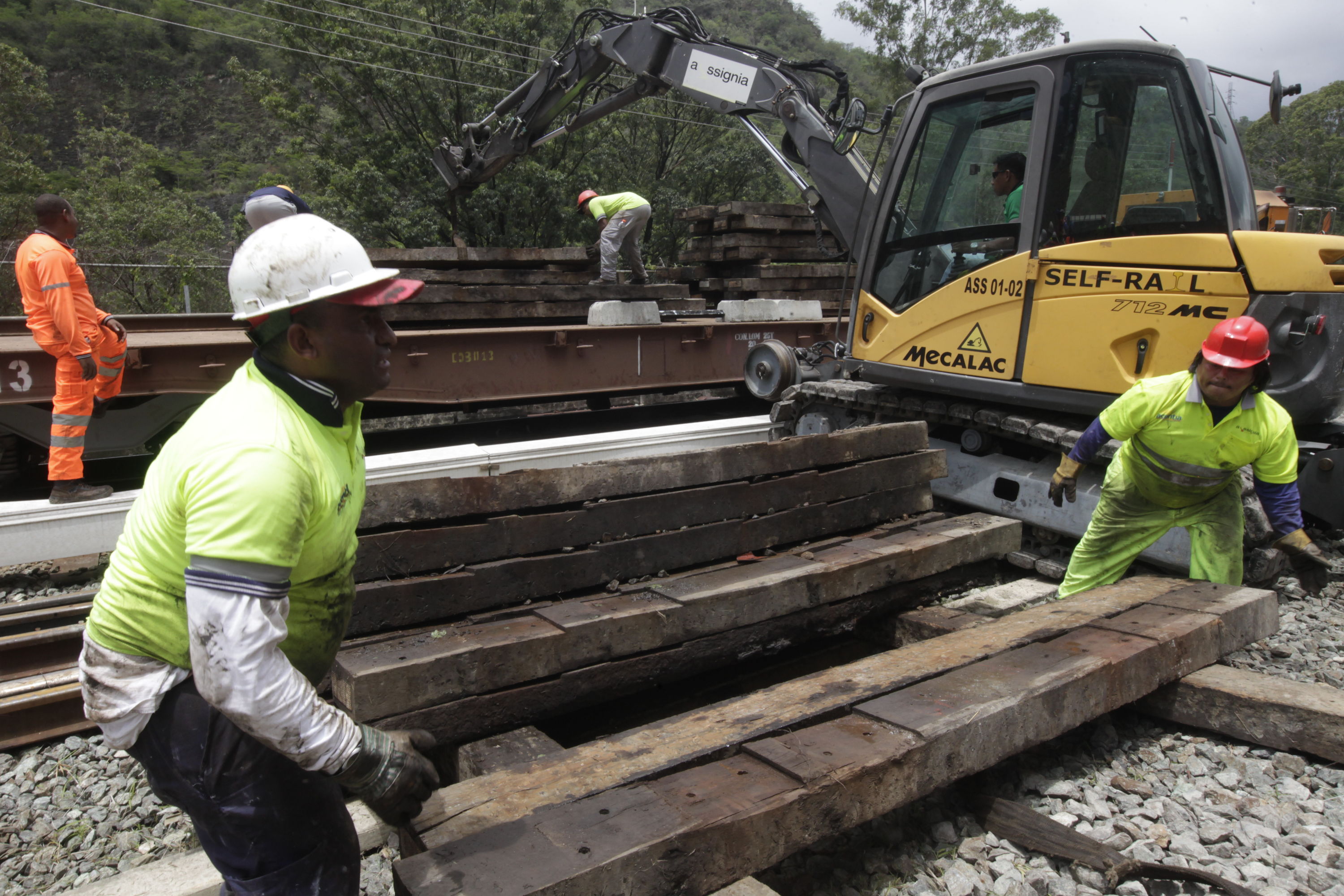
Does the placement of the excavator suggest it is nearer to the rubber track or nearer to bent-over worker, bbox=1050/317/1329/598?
the rubber track

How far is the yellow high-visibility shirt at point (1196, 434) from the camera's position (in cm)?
410

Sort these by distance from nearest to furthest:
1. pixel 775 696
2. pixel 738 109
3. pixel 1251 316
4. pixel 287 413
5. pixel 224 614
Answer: pixel 224 614 < pixel 287 413 < pixel 775 696 < pixel 1251 316 < pixel 738 109

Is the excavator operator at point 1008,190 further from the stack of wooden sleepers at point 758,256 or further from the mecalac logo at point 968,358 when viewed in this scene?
the stack of wooden sleepers at point 758,256

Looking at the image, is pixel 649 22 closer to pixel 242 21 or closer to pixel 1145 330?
pixel 1145 330

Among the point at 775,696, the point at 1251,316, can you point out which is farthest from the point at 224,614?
the point at 1251,316

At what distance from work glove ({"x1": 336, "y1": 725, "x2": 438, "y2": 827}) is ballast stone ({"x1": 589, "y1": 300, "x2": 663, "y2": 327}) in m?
7.30

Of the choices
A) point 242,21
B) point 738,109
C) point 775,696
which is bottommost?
point 775,696

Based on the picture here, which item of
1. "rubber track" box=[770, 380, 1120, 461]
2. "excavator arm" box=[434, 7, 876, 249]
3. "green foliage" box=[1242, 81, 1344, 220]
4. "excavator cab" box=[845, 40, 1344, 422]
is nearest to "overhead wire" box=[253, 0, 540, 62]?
"excavator arm" box=[434, 7, 876, 249]

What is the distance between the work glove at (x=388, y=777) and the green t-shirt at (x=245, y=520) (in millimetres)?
312

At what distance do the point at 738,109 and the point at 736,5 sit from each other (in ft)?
324

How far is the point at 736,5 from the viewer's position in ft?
313

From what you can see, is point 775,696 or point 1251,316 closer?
point 775,696

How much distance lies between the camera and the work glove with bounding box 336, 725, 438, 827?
5.74ft

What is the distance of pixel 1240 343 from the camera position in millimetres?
3916
